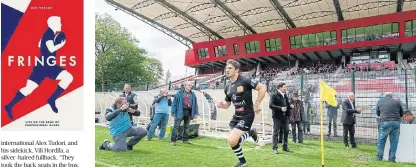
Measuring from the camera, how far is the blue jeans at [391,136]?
273 inches

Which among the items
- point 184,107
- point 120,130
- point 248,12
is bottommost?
point 120,130

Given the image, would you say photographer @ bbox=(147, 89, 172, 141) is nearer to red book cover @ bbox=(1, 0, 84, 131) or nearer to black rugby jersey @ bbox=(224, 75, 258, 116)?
black rugby jersey @ bbox=(224, 75, 258, 116)

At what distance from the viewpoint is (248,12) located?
34.0 metres

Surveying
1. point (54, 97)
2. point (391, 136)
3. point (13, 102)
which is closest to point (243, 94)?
point (54, 97)

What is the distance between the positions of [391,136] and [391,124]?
253 millimetres

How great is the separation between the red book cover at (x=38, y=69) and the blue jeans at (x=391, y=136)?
238 inches

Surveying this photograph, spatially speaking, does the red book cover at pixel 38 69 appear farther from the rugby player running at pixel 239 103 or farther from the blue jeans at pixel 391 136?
the blue jeans at pixel 391 136

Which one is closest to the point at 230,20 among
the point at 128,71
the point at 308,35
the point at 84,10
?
the point at 308,35

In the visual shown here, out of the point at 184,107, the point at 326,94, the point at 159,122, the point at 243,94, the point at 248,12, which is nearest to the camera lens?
the point at 243,94

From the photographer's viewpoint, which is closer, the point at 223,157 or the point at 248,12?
the point at 223,157

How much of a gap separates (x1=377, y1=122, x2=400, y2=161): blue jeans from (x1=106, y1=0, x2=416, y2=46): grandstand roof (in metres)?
24.8

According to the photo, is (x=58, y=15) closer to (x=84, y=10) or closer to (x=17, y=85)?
(x=84, y=10)

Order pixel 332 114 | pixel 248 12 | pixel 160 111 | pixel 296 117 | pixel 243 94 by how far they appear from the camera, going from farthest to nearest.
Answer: pixel 248 12
pixel 332 114
pixel 296 117
pixel 160 111
pixel 243 94

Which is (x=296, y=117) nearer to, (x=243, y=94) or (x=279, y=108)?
(x=279, y=108)
